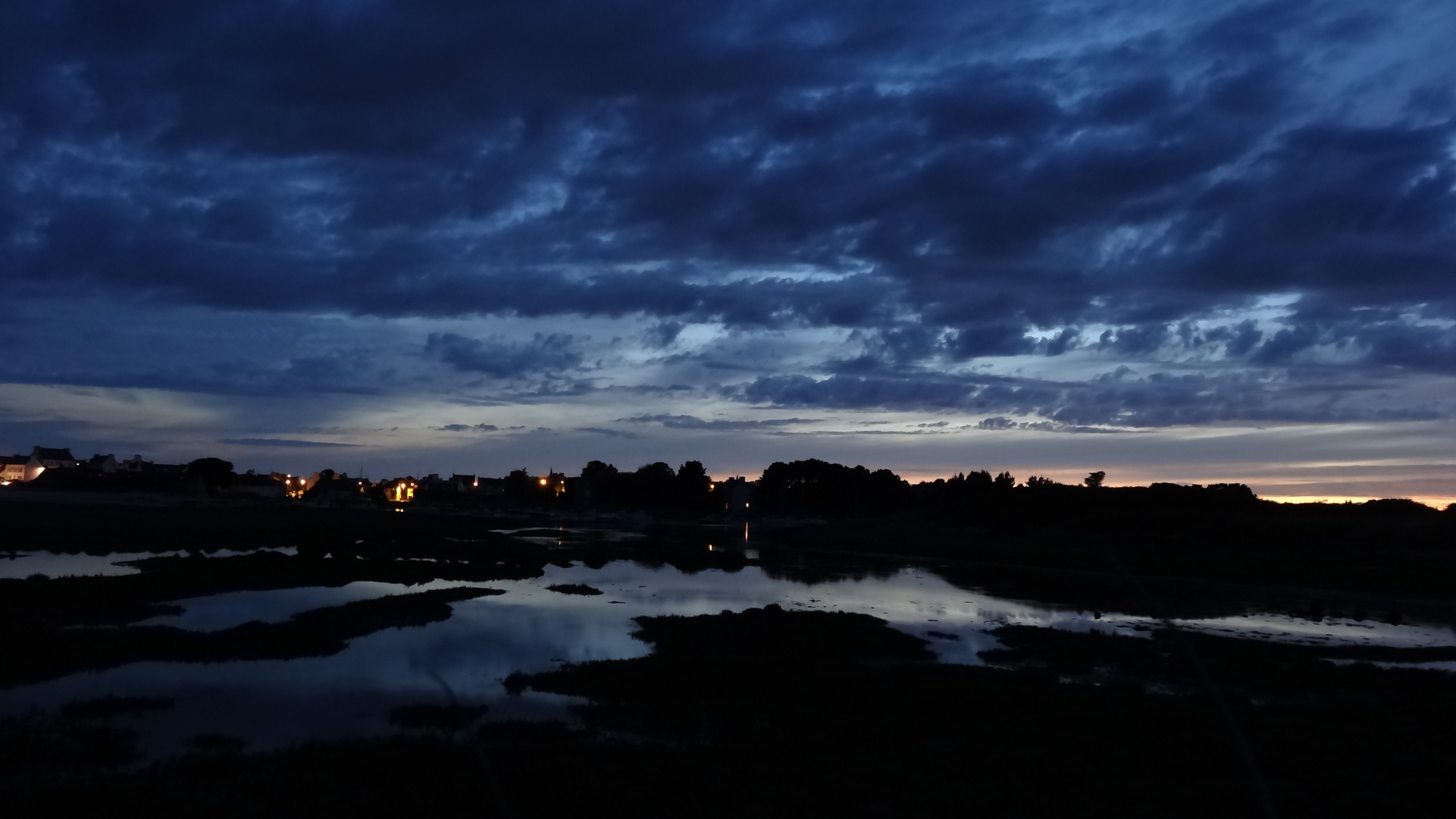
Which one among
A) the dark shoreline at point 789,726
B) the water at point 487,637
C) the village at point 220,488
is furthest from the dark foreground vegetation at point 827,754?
the village at point 220,488

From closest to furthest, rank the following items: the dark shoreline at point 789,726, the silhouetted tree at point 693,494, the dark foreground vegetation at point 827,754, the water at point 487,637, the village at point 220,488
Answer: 1. the dark foreground vegetation at point 827,754
2. the dark shoreline at point 789,726
3. the water at point 487,637
4. the village at point 220,488
5. the silhouetted tree at point 693,494

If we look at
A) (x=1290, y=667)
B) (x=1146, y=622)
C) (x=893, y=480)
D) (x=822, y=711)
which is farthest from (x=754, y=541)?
(x=893, y=480)

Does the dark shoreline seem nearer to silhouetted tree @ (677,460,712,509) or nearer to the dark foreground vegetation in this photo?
the dark foreground vegetation

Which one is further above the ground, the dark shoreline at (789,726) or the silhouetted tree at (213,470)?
the silhouetted tree at (213,470)

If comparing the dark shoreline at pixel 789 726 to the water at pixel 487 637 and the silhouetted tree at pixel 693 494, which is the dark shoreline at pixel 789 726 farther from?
the silhouetted tree at pixel 693 494

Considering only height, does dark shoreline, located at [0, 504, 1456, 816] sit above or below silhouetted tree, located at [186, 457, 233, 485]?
below

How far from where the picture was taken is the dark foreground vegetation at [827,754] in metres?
13.5

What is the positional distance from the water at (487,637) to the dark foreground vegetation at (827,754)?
1460 millimetres

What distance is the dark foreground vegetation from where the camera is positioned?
1352cm

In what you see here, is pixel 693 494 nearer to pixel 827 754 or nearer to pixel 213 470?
pixel 213 470

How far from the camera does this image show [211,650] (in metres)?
24.4

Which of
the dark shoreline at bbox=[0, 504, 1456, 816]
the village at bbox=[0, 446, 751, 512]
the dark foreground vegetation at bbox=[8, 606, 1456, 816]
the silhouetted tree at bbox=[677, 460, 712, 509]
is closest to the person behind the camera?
the dark foreground vegetation at bbox=[8, 606, 1456, 816]

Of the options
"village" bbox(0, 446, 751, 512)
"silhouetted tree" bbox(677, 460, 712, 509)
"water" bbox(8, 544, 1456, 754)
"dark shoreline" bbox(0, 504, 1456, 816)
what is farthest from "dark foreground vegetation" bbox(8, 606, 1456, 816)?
"silhouetted tree" bbox(677, 460, 712, 509)

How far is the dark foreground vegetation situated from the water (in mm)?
1460
